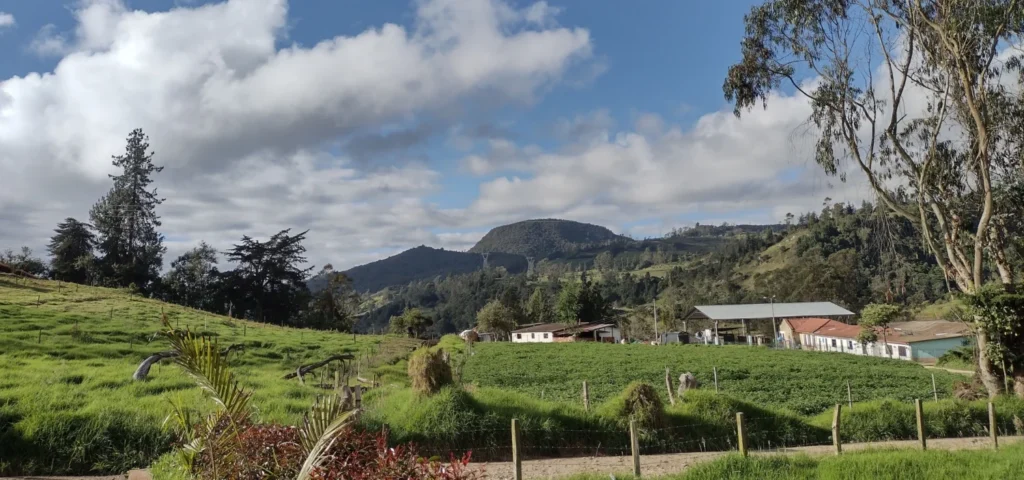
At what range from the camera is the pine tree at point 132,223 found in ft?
210

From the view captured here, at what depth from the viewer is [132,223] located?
218ft

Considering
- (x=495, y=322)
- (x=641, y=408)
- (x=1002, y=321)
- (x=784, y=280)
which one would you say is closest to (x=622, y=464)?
(x=641, y=408)

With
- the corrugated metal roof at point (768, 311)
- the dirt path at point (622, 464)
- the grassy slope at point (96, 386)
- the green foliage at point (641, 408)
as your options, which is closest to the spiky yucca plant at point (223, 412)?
the grassy slope at point (96, 386)

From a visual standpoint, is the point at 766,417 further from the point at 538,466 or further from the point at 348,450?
the point at 348,450

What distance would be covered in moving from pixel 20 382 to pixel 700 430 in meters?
16.1

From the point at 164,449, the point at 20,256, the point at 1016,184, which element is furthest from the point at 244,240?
the point at 1016,184

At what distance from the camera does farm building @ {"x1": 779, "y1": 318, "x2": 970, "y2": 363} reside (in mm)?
47344

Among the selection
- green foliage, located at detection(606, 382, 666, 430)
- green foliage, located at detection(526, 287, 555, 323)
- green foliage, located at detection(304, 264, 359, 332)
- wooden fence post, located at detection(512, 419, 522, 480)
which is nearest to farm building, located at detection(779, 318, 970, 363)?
green foliage, located at detection(606, 382, 666, 430)

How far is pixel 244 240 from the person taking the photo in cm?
6656

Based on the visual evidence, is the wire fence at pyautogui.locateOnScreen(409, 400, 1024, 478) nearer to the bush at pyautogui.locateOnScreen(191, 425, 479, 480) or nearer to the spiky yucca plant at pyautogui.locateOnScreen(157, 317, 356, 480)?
the bush at pyautogui.locateOnScreen(191, 425, 479, 480)

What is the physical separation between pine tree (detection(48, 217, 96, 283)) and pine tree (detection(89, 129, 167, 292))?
1.21 metres

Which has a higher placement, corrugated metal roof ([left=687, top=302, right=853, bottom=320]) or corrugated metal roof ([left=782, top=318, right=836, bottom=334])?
corrugated metal roof ([left=687, top=302, right=853, bottom=320])

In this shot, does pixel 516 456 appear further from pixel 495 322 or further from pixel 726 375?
pixel 495 322

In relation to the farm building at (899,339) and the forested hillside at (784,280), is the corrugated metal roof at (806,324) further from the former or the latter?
the forested hillside at (784,280)
